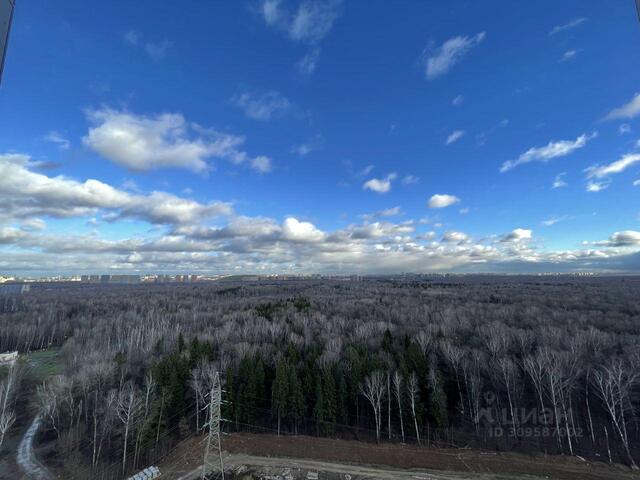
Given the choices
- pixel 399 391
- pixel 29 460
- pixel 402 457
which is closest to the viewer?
pixel 29 460

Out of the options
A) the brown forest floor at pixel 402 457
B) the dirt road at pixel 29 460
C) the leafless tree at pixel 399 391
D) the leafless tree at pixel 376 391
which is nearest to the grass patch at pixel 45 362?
the dirt road at pixel 29 460

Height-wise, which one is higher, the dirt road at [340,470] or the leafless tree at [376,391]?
the leafless tree at [376,391]

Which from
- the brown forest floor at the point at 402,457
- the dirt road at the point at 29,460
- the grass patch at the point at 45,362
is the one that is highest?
the grass patch at the point at 45,362

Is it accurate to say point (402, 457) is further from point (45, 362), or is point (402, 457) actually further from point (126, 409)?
point (45, 362)

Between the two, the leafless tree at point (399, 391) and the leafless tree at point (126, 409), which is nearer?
the leafless tree at point (126, 409)

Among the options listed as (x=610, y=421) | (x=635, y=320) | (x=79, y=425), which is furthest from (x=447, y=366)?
(x=79, y=425)

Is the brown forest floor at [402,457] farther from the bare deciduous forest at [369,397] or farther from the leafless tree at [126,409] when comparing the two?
the leafless tree at [126,409]

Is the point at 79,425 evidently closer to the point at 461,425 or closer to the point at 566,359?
the point at 461,425

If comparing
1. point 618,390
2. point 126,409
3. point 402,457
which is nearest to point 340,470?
point 402,457
